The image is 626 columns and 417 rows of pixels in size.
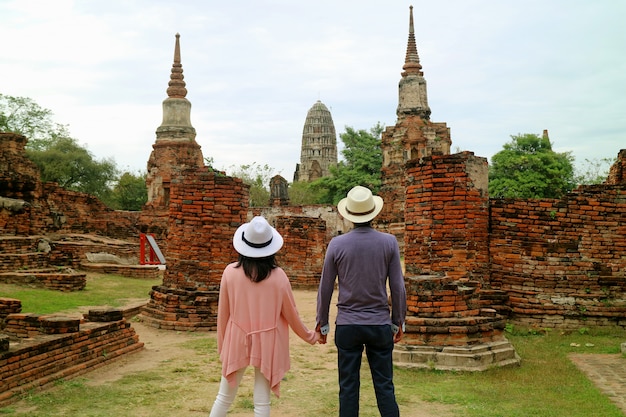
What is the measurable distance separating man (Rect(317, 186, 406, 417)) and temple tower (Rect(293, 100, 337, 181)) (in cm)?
5802

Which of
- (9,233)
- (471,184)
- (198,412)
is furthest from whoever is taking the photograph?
(9,233)

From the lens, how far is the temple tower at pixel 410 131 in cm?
2723

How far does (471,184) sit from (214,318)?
404cm

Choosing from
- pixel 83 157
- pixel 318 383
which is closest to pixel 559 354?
pixel 318 383

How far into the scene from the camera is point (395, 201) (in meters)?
25.1

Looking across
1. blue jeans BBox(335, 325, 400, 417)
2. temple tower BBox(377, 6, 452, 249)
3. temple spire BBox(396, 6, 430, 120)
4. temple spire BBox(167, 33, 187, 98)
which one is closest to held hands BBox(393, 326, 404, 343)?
blue jeans BBox(335, 325, 400, 417)

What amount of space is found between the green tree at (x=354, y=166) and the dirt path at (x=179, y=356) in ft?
90.8

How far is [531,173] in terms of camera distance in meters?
27.2

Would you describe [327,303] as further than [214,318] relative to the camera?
No

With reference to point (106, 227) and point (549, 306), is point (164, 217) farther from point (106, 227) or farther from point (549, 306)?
point (549, 306)

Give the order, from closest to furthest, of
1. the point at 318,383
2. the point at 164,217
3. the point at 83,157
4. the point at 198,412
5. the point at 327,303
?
the point at 327,303 < the point at 198,412 < the point at 318,383 < the point at 164,217 < the point at 83,157

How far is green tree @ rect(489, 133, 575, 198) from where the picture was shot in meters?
26.7

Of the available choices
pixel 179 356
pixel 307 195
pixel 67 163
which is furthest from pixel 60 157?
pixel 179 356

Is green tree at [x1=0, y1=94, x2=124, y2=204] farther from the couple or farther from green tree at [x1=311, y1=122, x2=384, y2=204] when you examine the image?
the couple
